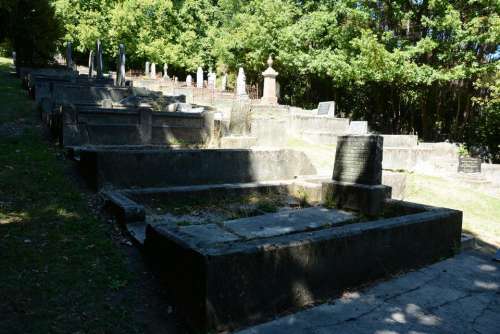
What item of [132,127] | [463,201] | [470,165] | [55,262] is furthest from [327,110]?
[55,262]

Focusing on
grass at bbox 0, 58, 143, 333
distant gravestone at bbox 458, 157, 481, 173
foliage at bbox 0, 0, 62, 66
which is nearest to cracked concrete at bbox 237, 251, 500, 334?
grass at bbox 0, 58, 143, 333

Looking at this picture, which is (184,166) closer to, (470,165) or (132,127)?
(132,127)

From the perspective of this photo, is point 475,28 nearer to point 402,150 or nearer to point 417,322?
point 402,150

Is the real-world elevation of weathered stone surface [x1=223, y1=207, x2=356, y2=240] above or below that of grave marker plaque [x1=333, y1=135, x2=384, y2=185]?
below

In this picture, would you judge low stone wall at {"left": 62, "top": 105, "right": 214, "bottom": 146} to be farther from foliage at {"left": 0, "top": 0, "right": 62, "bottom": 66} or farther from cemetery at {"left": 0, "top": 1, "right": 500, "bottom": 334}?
foliage at {"left": 0, "top": 0, "right": 62, "bottom": 66}

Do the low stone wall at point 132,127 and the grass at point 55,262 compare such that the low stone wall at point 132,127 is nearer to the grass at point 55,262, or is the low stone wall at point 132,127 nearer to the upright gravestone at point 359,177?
the grass at point 55,262

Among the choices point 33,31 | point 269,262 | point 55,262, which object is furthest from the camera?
point 33,31

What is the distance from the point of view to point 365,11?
2072cm

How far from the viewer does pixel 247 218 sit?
5797 mm

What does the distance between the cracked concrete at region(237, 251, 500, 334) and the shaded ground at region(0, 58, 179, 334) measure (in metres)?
1.11

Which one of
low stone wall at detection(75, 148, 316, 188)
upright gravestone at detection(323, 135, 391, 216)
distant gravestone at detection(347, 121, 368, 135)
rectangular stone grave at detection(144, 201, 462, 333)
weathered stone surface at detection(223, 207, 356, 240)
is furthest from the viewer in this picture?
distant gravestone at detection(347, 121, 368, 135)

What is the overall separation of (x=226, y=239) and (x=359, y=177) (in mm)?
2919

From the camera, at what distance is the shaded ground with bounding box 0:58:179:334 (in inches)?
134

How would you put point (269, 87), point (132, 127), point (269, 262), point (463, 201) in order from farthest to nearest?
1. point (269, 87)
2. point (132, 127)
3. point (463, 201)
4. point (269, 262)
